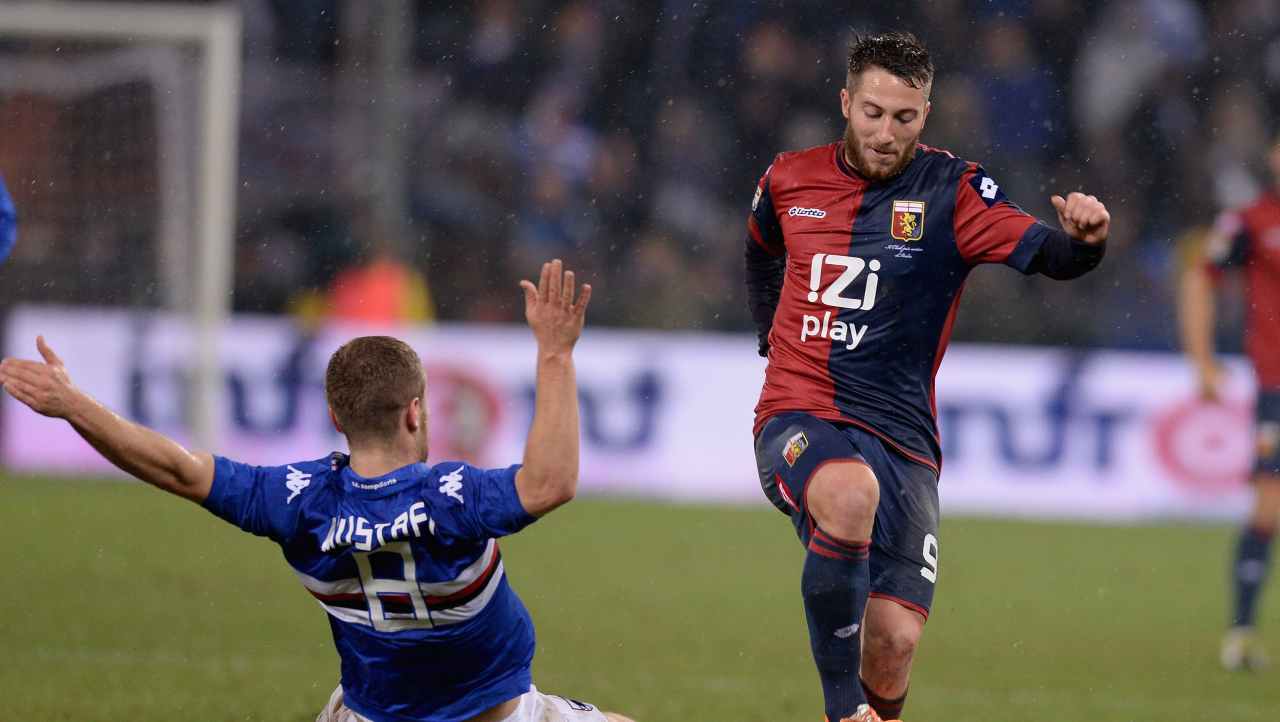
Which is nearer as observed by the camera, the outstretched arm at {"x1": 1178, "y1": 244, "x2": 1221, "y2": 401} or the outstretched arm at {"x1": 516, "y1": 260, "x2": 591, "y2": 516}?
the outstretched arm at {"x1": 516, "y1": 260, "x2": 591, "y2": 516}

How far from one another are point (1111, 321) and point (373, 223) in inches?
227

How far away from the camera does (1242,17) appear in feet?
48.5

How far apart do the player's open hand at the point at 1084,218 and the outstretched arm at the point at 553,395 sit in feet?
5.05

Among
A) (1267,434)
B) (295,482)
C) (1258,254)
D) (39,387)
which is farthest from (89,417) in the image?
(1258,254)

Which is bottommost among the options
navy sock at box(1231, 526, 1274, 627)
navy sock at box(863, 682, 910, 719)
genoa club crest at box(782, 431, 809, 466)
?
navy sock at box(1231, 526, 1274, 627)

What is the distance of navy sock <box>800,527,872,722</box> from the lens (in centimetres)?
441

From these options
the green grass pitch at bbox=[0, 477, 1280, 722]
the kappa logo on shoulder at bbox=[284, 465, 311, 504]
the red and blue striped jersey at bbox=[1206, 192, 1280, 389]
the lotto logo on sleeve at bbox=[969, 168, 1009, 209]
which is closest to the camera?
the kappa logo on shoulder at bbox=[284, 465, 311, 504]

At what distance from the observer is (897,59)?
4730mm

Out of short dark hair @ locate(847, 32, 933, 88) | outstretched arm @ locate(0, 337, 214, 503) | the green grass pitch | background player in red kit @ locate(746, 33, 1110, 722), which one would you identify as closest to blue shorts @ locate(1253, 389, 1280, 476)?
the green grass pitch

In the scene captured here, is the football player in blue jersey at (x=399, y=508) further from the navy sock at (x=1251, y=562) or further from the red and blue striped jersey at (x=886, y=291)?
the navy sock at (x=1251, y=562)

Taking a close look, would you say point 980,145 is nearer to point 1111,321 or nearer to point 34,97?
point 1111,321

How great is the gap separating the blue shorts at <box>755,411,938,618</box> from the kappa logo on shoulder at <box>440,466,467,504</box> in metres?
1.41

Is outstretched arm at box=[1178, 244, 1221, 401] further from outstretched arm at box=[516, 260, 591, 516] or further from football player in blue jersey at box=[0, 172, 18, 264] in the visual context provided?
outstretched arm at box=[516, 260, 591, 516]

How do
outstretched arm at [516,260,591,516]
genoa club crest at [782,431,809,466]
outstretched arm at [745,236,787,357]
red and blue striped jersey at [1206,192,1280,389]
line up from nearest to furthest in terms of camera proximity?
outstretched arm at [516,260,591,516] < genoa club crest at [782,431,809,466] < outstretched arm at [745,236,787,357] < red and blue striped jersey at [1206,192,1280,389]
